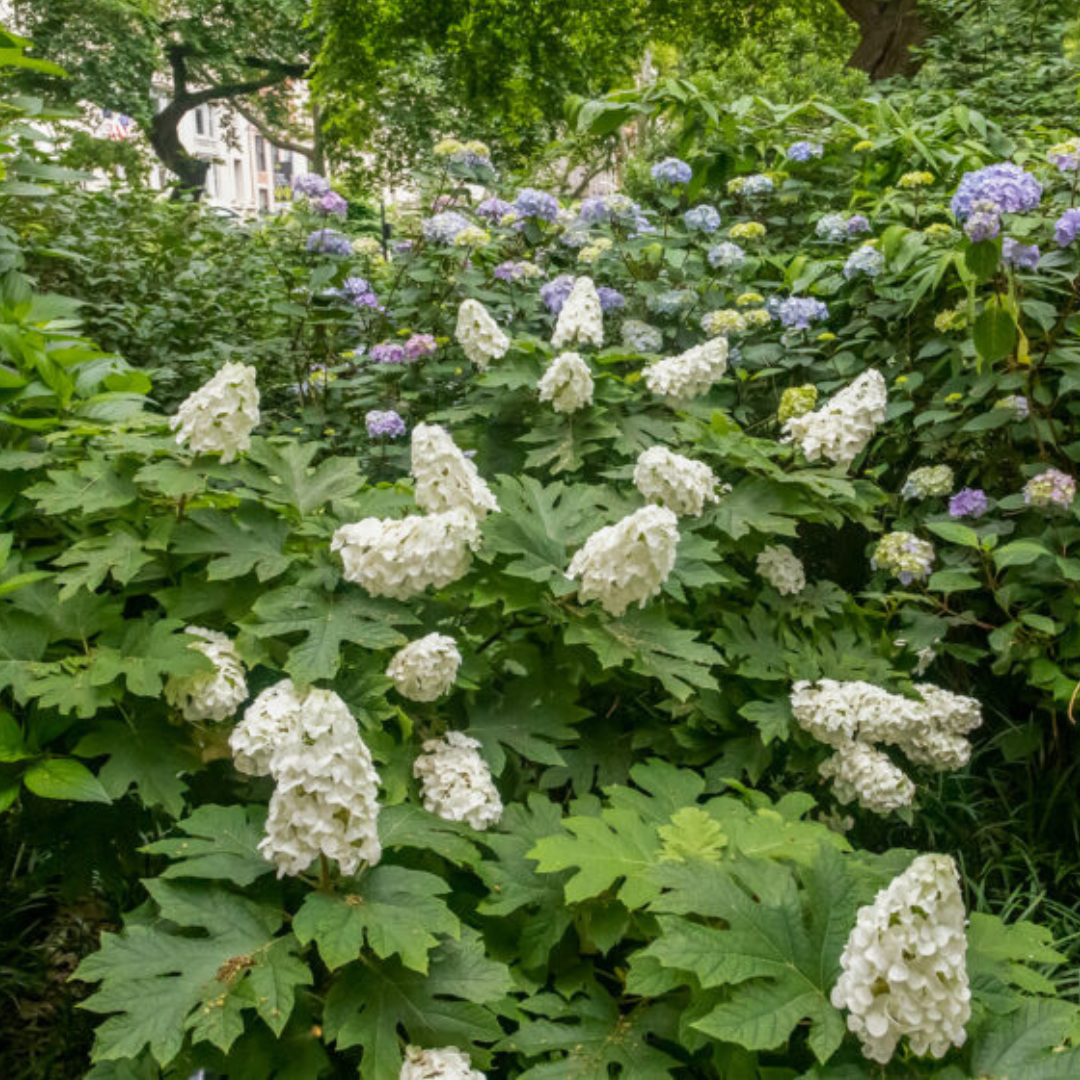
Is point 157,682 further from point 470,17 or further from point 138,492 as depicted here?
point 470,17

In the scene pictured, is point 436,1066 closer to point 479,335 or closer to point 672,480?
point 672,480

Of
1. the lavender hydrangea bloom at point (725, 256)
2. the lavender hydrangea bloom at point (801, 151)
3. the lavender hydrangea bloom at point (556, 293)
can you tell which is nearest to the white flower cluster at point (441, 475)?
the lavender hydrangea bloom at point (556, 293)

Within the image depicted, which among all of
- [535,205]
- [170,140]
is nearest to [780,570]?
[535,205]

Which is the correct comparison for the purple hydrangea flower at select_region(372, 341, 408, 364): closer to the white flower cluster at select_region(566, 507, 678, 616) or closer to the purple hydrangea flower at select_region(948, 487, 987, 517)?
the purple hydrangea flower at select_region(948, 487, 987, 517)

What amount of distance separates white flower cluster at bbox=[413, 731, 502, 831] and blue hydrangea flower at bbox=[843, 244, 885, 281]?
2.39m

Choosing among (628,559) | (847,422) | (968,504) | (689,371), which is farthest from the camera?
(968,504)

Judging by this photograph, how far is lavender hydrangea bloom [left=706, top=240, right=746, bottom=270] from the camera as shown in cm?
380

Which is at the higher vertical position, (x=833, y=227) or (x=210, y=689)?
(x=833, y=227)

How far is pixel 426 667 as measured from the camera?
1.77 metres

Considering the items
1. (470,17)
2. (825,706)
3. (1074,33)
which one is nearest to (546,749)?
(825,706)

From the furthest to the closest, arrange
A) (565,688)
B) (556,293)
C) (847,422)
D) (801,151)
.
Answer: (801,151), (556,293), (847,422), (565,688)

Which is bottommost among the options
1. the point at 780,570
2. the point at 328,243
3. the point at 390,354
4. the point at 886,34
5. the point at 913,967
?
the point at 780,570

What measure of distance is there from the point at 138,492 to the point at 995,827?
2468 millimetres

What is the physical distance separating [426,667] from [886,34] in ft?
33.1
